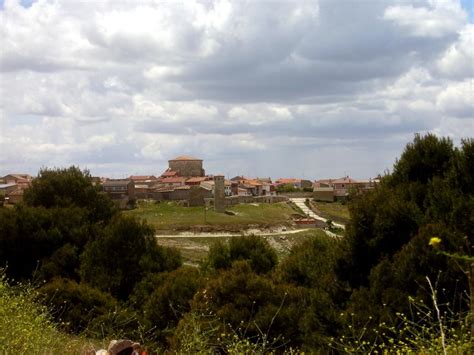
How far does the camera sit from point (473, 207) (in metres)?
12.4

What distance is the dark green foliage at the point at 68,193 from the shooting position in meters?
24.4

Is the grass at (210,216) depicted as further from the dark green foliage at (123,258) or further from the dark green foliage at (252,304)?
the dark green foliage at (252,304)

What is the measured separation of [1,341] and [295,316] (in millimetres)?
7496

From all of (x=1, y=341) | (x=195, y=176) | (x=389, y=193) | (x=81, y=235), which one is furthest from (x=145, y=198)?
(x=1, y=341)

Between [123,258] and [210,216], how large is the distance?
165 ft

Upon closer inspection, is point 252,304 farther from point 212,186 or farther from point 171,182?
point 171,182

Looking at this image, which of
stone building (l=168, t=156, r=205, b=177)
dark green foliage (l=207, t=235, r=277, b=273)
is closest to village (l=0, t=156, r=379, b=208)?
stone building (l=168, t=156, r=205, b=177)

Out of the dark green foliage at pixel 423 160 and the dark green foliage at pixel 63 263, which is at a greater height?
Result: the dark green foliage at pixel 423 160

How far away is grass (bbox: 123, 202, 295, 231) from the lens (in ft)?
208

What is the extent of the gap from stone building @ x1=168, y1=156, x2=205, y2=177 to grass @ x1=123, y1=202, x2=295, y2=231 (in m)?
37.3

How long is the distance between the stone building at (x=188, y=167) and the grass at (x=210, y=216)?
37256 millimetres

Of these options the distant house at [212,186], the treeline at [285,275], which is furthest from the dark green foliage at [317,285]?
the distant house at [212,186]

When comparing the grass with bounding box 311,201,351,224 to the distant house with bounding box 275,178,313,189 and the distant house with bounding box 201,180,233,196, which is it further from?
the distant house with bounding box 275,178,313,189

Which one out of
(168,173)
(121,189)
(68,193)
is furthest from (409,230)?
(168,173)
